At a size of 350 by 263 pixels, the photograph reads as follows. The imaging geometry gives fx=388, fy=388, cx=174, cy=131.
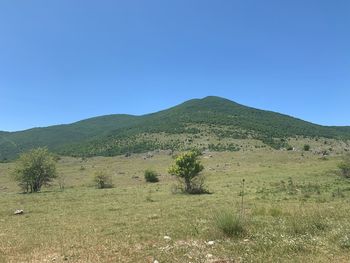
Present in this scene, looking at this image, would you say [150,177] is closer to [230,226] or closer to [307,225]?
[230,226]

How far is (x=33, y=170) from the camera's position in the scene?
198 feet

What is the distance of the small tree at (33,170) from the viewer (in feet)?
196

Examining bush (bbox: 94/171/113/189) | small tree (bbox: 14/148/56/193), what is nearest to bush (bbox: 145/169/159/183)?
bush (bbox: 94/171/113/189)

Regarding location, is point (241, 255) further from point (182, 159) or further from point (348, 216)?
Result: point (182, 159)

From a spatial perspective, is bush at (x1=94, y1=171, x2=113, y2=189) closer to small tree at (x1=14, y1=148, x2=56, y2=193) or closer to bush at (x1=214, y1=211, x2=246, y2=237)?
small tree at (x1=14, y1=148, x2=56, y2=193)

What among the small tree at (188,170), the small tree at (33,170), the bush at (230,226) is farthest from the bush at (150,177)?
the bush at (230,226)

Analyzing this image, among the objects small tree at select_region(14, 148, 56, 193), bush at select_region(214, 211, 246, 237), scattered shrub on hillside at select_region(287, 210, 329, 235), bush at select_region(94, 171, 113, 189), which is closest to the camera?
scattered shrub on hillside at select_region(287, 210, 329, 235)

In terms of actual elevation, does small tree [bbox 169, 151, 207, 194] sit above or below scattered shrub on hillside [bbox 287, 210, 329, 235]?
above

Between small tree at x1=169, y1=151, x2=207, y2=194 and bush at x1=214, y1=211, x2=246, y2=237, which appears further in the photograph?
small tree at x1=169, y1=151, x2=207, y2=194

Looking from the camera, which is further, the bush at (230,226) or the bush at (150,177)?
the bush at (150,177)

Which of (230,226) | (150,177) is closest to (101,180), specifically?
(150,177)

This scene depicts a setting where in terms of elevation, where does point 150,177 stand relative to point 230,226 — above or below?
below

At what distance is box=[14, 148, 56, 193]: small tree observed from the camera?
196 feet

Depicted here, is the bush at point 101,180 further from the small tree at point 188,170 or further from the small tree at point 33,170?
the small tree at point 188,170
